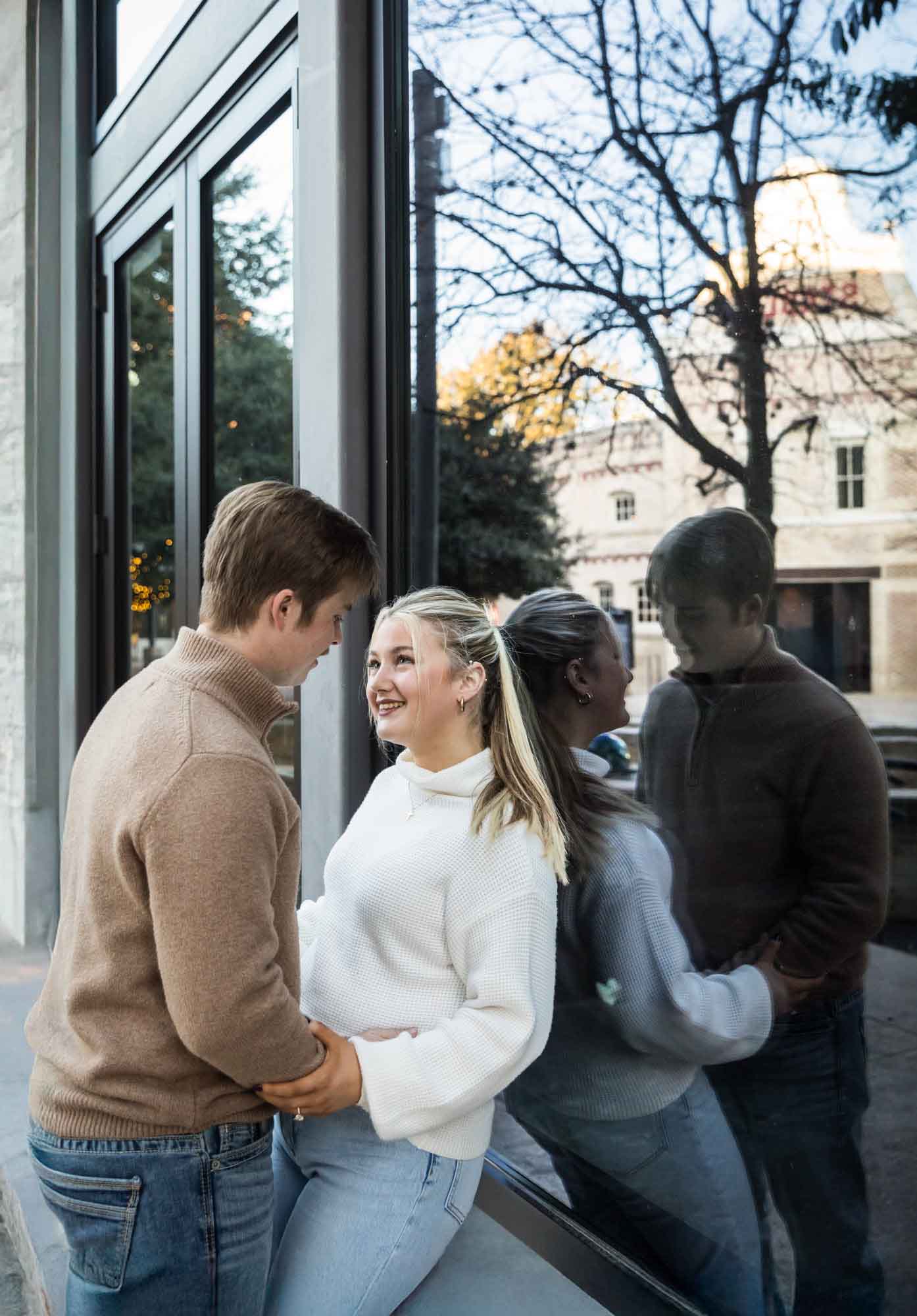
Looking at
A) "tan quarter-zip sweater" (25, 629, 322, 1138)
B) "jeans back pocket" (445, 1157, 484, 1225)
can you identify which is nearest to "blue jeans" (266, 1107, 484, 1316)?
"jeans back pocket" (445, 1157, 484, 1225)

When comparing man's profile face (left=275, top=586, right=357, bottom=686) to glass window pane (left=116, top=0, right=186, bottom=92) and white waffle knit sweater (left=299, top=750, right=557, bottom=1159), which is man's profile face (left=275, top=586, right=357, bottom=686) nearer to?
white waffle knit sweater (left=299, top=750, right=557, bottom=1159)

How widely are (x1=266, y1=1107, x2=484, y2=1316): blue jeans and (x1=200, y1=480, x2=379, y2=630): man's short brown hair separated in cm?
84

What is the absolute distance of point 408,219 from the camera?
2801 millimetres

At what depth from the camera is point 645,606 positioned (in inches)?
78.9

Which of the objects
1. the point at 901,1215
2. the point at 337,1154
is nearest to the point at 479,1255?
the point at 337,1154

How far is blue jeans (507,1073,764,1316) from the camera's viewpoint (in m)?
1.89

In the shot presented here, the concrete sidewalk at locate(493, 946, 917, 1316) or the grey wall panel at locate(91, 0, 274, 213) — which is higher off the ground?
the grey wall panel at locate(91, 0, 274, 213)

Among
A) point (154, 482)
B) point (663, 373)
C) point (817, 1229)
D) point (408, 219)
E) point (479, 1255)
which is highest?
point (408, 219)

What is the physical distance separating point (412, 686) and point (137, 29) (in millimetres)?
3851

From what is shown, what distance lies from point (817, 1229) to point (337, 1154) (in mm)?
747

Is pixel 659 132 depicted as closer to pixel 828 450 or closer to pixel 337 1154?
pixel 828 450

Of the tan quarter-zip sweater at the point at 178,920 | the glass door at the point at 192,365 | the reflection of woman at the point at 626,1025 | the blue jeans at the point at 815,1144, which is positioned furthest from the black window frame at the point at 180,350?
the blue jeans at the point at 815,1144

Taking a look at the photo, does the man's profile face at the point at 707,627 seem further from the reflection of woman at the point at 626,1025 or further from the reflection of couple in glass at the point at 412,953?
the reflection of woman at the point at 626,1025

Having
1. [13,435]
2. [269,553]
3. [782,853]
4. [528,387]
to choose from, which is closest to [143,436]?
[13,435]
